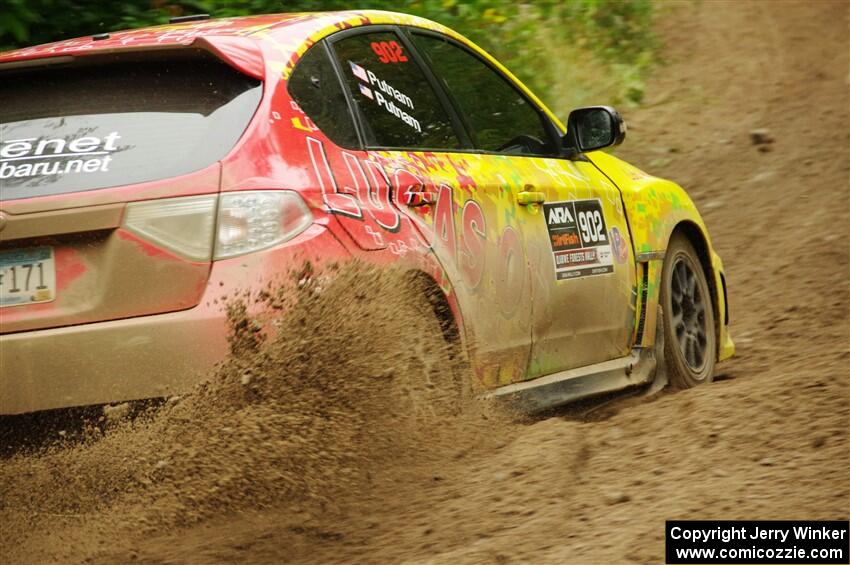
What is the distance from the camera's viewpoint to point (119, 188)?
3.74m

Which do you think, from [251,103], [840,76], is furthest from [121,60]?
→ [840,76]

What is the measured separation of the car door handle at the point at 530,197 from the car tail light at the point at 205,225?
1.53 metres

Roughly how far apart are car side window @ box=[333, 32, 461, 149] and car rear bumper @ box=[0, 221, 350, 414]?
1.07 meters

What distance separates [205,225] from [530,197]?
5.79ft

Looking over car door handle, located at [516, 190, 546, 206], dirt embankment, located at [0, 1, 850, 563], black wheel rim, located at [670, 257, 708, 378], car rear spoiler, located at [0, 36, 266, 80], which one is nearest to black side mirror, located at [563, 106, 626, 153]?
car door handle, located at [516, 190, 546, 206]

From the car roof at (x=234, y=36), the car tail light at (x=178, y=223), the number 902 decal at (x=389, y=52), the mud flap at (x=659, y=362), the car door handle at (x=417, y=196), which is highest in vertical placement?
the car roof at (x=234, y=36)

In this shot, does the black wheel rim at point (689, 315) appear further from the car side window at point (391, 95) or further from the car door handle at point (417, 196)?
the car door handle at point (417, 196)

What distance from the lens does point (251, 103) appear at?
12.9 ft

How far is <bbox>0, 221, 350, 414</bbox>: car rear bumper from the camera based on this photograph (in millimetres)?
3605

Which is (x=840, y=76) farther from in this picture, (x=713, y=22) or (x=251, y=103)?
(x=251, y=103)

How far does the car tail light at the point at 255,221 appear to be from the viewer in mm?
3707

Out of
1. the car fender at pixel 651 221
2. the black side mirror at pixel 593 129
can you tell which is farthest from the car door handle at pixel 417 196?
the car fender at pixel 651 221

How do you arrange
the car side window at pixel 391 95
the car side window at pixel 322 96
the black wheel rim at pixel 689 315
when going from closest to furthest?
the car side window at pixel 322 96, the car side window at pixel 391 95, the black wheel rim at pixel 689 315

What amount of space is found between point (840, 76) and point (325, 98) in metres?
9.85
